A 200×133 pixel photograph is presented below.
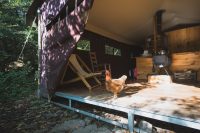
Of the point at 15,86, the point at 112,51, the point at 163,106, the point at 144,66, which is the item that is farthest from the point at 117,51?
the point at 163,106

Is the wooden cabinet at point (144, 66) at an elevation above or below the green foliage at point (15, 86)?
above

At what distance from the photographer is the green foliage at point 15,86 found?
5.61 m

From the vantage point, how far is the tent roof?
6227 millimetres

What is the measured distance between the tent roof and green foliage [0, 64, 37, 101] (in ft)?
9.08

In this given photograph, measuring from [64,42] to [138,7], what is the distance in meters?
3.06

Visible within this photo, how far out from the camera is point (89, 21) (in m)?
6.59

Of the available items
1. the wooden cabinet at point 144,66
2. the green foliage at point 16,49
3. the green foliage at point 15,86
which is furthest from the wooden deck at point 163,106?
the wooden cabinet at point 144,66

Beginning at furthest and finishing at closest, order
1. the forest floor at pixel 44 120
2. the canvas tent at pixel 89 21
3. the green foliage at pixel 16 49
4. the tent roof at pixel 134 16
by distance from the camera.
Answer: the green foliage at pixel 16 49
the tent roof at pixel 134 16
the canvas tent at pixel 89 21
the forest floor at pixel 44 120

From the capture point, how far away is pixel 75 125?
154 inches

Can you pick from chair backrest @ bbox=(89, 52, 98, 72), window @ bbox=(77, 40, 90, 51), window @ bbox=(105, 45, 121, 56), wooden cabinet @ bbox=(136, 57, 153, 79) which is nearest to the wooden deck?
chair backrest @ bbox=(89, 52, 98, 72)

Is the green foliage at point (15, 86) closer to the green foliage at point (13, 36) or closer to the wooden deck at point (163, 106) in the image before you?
the green foliage at point (13, 36)

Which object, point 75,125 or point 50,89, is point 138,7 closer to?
point 50,89

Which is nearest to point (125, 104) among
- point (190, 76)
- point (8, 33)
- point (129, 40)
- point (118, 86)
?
point (118, 86)

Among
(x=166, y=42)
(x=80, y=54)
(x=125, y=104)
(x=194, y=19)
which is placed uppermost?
(x=194, y=19)
